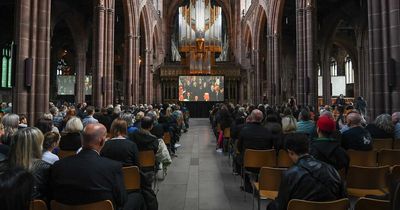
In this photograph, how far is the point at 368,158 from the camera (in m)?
4.77

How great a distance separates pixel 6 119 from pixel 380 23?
393 inches

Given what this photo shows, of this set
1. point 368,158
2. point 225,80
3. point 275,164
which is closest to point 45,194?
point 275,164

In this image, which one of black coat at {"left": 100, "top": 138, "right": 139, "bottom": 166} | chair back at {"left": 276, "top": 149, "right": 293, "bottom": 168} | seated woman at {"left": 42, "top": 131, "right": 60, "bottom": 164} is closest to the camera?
seated woman at {"left": 42, "top": 131, "right": 60, "bottom": 164}

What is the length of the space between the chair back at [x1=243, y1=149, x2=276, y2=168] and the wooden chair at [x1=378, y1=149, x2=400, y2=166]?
163 centimetres

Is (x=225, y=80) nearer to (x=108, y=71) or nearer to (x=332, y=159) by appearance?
(x=108, y=71)

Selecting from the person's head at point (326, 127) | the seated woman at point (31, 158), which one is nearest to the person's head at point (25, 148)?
the seated woman at point (31, 158)

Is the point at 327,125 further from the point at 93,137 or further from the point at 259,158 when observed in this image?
the point at 93,137

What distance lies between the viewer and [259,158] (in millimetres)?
5156

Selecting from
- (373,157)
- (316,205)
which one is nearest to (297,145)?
(316,205)

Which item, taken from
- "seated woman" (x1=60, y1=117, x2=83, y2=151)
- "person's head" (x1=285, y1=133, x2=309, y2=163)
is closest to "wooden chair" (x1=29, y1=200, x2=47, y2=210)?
"person's head" (x1=285, y1=133, x2=309, y2=163)

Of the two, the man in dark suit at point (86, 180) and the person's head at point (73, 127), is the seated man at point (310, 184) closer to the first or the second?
the man in dark suit at point (86, 180)

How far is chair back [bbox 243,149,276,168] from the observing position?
514cm

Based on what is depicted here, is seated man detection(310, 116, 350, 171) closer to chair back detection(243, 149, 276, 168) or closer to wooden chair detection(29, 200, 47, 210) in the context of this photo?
chair back detection(243, 149, 276, 168)

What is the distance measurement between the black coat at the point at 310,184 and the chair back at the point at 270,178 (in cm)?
106
